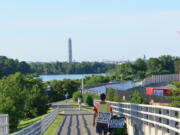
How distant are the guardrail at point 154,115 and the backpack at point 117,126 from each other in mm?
940

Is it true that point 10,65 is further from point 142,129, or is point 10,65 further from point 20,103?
point 142,129

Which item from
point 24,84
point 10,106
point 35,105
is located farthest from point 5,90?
point 24,84

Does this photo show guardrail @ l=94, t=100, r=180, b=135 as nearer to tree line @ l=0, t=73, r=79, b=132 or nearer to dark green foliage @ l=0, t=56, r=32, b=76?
tree line @ l=0, t=73, r=79, b=132

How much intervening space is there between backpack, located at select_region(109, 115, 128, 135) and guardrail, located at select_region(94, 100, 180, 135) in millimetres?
940

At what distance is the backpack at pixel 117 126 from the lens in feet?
54.0

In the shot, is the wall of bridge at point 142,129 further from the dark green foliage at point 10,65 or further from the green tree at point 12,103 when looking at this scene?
the dark green foliage at point 10,65

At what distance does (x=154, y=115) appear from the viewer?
15945mm

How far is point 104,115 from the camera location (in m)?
16.1

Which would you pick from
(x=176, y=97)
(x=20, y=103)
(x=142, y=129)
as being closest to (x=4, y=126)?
(x=176, y=97)

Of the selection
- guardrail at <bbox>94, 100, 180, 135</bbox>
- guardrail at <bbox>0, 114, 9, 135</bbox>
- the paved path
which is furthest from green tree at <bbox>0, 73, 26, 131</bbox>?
guardrail at <bbox>94, 100, 180, 135</bbox>

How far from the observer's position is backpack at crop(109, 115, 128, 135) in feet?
54.0

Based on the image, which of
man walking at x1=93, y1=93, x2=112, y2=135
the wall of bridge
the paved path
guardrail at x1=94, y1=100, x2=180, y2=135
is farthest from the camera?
the paved path

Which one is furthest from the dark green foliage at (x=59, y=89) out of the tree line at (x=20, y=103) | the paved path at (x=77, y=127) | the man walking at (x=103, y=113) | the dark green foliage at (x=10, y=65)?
the man walking at (x=103, y=113)

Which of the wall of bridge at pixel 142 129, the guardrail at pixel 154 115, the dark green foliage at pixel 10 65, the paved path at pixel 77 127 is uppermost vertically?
the dark green foliage at pixel 10 65
